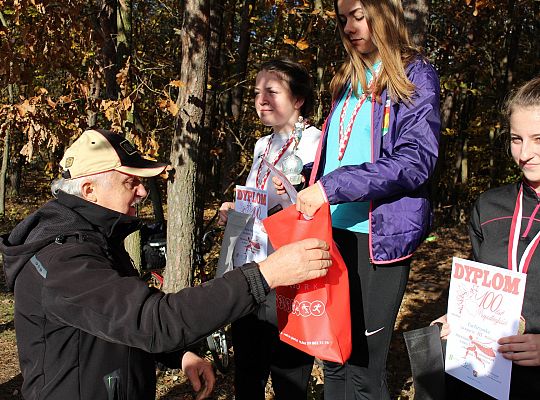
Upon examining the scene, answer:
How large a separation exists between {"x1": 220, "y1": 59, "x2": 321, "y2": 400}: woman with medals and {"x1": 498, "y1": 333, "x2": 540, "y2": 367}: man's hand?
1.22 m

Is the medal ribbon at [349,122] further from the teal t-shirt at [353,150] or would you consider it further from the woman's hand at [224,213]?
the woman's hand at [224,213]

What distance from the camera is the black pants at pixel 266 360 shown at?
2910 mm

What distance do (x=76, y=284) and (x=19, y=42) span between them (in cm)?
509

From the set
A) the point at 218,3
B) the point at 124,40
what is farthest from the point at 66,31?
the point at 218,3

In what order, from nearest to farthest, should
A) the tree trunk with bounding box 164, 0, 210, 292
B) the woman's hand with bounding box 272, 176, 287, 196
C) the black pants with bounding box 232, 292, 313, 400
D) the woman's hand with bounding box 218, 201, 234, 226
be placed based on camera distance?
1. the woman's hand with bounding box 272, 176, 287, 196
2. the black pants with bounding box 232, 292, 313, 400
3. the woman's hand with bounding box 218, 201, 234, 226
4. the tree trunk with bounding box 164, 0, 210, 292


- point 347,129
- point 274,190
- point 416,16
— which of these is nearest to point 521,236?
point 347,129

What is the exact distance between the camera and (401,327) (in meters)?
5.59

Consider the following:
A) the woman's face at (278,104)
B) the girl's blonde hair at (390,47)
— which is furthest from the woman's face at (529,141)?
the woman's face at (278,104)

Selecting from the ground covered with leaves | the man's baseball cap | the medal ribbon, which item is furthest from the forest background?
the man's baseball cap

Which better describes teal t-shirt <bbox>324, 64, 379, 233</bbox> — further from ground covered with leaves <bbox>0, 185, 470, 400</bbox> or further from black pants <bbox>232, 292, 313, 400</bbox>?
ground covered with leaves <bbox>0, 185, 470, 400</bbox>

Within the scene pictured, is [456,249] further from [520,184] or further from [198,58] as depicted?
[520,184]

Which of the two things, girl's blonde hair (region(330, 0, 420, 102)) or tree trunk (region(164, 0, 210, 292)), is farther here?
tree trunk (region(164, 0, 210, 292))

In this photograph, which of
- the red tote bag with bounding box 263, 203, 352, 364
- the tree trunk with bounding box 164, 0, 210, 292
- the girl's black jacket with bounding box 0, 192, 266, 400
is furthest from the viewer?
the tree trunk with bounding box 164, 0, 210, 292

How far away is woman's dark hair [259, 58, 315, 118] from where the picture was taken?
121 inches
